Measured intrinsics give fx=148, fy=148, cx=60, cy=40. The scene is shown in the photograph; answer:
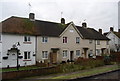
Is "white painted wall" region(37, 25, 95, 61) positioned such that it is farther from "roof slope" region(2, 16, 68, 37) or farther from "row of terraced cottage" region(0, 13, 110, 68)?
"roof slope" region(2, 16, 68, 37)

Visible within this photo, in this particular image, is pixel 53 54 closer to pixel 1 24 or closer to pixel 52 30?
pixel 52 30

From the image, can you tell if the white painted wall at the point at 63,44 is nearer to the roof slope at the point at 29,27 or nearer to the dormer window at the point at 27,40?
the roof slope at the point at 29,27

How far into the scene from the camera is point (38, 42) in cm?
2572

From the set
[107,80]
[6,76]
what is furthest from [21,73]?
[107,80]

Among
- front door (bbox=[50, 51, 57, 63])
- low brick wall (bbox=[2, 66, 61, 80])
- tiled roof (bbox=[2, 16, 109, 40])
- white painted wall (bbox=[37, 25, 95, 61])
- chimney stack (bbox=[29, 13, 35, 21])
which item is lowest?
low brick wall (bbox=[2, 66, 61, 80])

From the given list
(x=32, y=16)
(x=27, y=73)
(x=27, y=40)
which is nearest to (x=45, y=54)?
(x=27, y=40)

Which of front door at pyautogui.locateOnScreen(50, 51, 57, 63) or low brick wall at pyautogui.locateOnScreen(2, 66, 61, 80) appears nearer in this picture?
low brick wall at pyautogui.locateOnScreen(2, 66, 61, 80)

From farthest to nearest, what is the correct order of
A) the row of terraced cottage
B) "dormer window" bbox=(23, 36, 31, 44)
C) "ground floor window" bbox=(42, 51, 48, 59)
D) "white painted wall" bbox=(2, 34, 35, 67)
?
"ground floor window" bbox=(42, 51, 48, 59)
"dormer window" bbox=(23, 36, 31, 44)
the row of terraced cottage
"white painted wall" bbox=(2, 34, 35, 67)

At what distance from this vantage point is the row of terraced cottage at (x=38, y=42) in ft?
73.6

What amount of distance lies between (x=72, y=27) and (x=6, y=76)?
19515mm

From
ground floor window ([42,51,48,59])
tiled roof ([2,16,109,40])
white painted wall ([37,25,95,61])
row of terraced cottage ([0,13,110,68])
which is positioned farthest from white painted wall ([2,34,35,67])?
ground floor window ([42,51,48,59])

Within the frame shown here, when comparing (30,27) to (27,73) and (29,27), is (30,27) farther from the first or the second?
(27,73)

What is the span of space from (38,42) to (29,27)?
10.6 ft

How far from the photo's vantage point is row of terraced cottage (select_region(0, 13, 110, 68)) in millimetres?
22438
